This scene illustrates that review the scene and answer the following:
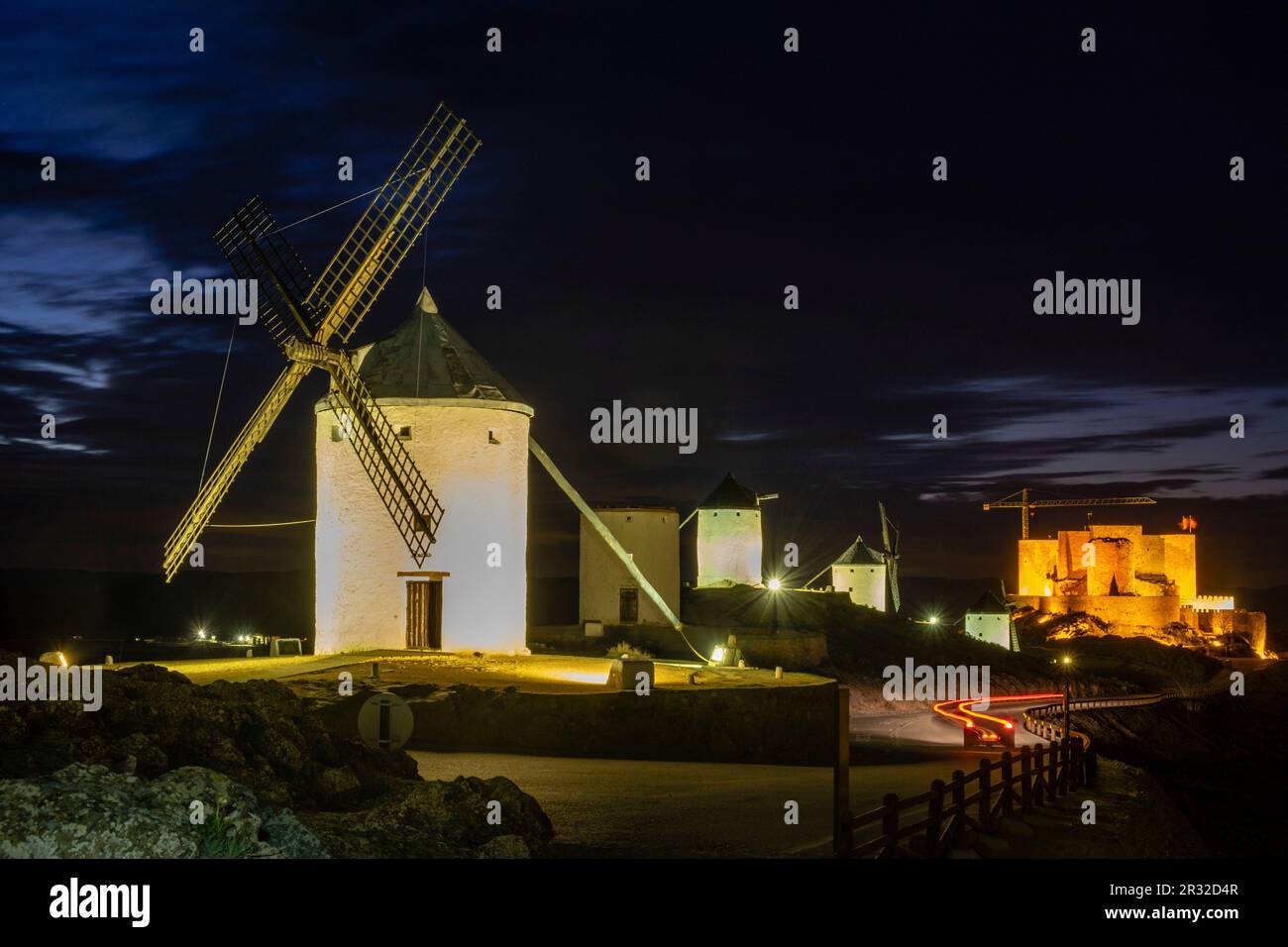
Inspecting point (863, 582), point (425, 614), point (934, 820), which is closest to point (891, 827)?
point (934, 820)

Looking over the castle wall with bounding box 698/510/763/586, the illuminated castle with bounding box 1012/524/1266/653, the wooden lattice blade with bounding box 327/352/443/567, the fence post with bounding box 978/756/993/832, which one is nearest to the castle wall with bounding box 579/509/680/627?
the castle wall with bounding box 698/510/763/586

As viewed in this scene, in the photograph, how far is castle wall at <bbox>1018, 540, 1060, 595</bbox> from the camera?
103m

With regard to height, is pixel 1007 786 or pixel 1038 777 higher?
pixel 1007 786

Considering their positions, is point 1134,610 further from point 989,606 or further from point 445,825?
point 445,825

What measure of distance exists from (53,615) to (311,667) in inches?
3676

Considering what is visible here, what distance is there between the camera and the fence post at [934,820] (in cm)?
1359

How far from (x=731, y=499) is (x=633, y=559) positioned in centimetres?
1162

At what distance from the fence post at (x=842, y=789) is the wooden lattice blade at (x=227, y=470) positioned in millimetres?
20249

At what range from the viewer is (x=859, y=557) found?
75125mm

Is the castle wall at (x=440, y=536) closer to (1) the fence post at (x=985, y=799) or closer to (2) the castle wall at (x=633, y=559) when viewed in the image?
(2) the castle wall at (x=633, y=559)

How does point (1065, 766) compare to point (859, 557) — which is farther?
point (859, 557)

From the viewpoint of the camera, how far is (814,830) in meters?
14.9
